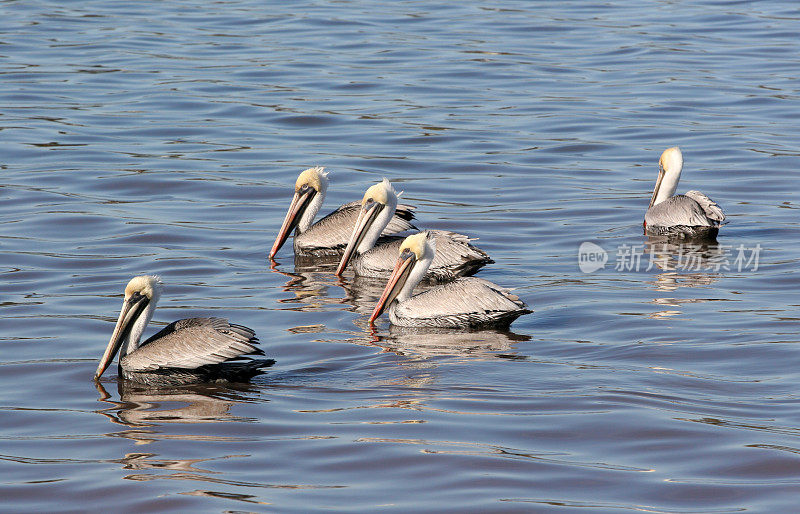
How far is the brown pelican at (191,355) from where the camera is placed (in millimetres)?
5301

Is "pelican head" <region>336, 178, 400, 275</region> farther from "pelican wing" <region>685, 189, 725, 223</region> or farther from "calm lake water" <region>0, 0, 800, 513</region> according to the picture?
"pelican wing" <region>685, 189, 725, 223</region>

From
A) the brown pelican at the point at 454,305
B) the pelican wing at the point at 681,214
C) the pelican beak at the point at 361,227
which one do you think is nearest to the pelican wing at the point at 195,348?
the brown pelican at the point at 454,305

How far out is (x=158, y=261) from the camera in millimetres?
7551

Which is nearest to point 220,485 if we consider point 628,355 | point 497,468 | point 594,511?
point 497,468

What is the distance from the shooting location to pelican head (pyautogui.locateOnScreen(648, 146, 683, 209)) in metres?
8.55

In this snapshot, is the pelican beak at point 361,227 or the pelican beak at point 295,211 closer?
the pelican beak at point 361,227

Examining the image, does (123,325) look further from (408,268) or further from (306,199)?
(306,199)

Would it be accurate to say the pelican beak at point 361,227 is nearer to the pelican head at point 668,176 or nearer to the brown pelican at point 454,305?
the brown pelican at point 454,305

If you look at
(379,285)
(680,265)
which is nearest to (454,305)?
(379,285)

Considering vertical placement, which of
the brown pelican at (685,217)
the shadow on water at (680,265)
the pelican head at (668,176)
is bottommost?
the shadow on water at (680,265)

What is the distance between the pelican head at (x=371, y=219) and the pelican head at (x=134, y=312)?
88.9 inches

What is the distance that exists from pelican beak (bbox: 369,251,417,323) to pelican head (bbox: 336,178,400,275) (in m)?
1.20

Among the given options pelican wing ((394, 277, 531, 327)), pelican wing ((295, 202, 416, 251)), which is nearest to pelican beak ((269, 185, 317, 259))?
pelican wing ((295, 202, 416, 251))

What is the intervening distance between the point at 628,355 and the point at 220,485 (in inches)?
84.3
